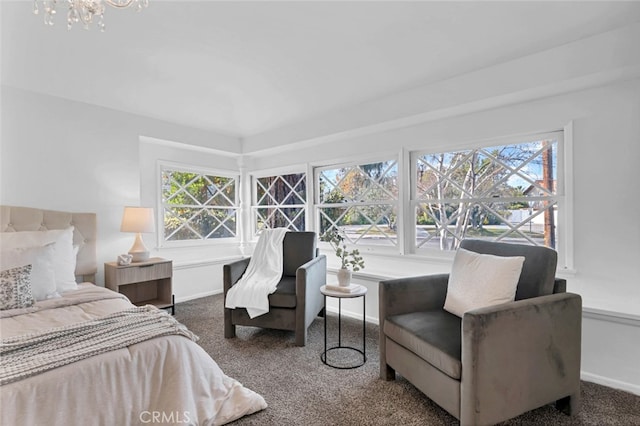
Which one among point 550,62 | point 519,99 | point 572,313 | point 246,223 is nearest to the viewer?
point 572,313

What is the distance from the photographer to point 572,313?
1.66m

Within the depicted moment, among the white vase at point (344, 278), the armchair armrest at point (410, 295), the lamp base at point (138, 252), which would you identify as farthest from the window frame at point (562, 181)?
the lamp base at point (138, 252)

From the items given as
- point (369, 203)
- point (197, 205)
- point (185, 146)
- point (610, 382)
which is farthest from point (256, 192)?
point (610, 382)

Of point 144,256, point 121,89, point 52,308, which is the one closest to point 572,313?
point 52,308

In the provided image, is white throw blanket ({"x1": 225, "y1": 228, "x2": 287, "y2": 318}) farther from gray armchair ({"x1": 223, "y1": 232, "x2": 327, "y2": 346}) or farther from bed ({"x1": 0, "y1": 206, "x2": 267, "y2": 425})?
bed ({"x1": 0, "y1": 206, "x2": 267, "y2": 425})

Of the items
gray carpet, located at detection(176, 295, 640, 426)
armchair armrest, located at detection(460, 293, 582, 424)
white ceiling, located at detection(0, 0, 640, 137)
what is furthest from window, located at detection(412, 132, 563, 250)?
gray carpet, located at detection(176, 295, 640, 426)

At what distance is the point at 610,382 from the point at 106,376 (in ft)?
9.51

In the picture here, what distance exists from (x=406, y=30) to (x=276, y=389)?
102 inches

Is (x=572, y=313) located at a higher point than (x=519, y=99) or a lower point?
lower

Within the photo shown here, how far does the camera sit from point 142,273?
313cm

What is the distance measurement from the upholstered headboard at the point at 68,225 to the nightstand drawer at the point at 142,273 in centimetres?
29

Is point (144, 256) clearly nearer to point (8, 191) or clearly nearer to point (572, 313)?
point (8, 191)

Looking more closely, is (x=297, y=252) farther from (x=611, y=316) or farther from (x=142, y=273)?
(x=611, y=316)

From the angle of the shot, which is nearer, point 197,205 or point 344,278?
point 344,278
